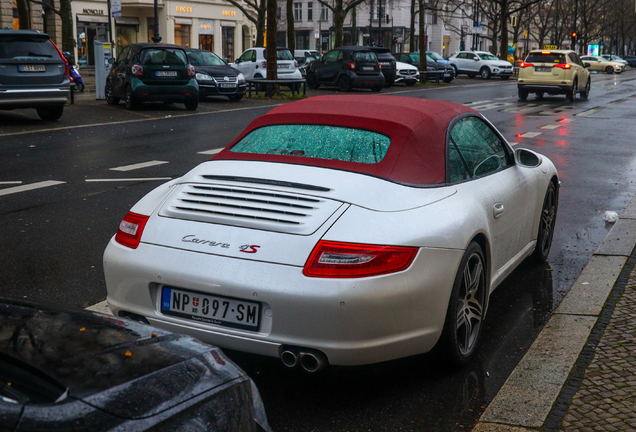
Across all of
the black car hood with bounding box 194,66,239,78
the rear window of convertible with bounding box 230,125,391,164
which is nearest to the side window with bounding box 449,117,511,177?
the rear window of convertible with bounding box 230,125,391,164

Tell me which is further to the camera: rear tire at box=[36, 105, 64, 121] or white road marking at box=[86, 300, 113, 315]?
rear tire at box=[36, 105, 64, 121]

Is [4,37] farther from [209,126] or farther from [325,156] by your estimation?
[325,156]

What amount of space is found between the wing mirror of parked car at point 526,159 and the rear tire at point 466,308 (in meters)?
1.36

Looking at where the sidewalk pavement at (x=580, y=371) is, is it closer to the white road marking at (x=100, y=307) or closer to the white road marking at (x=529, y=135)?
the white road marking at (x=100, y=307)

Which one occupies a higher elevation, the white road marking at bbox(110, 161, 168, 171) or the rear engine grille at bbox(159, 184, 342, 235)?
the rear engine grille at bbox(159, 184, 342, 235)

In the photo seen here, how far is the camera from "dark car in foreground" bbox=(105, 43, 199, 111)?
1902cm

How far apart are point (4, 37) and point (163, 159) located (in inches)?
238

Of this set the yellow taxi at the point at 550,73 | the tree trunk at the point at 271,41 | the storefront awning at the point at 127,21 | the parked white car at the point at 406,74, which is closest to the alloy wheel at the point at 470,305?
the tree trunk at the point at 271,41

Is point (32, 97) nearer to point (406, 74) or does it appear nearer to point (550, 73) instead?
point (550, 73)

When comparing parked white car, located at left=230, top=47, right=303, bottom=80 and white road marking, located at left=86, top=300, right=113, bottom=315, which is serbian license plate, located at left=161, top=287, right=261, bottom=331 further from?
parked white car, located at left=230, top=47, right=303, bottom=80

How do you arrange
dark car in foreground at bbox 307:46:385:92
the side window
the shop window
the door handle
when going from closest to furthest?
1. the door handle
2. the side window
3. dark car in foreground at bbox 307:46:385:92
4. the shop window

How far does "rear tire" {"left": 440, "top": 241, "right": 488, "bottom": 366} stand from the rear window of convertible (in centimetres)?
71

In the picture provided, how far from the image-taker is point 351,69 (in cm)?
2992

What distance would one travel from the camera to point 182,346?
221 centimetres
